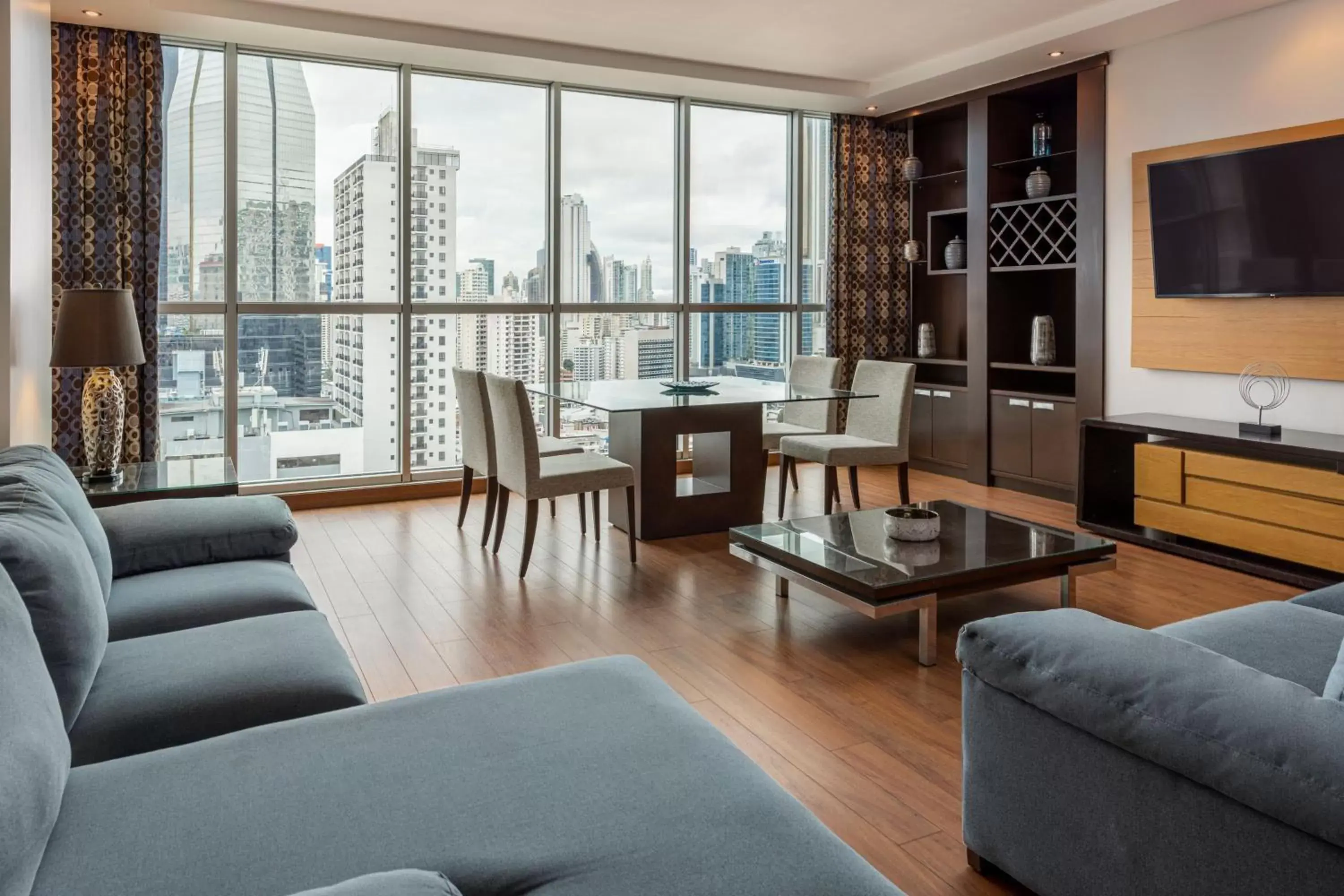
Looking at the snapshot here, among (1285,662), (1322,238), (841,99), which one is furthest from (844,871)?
(841,99)

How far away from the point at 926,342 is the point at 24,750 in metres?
6.68

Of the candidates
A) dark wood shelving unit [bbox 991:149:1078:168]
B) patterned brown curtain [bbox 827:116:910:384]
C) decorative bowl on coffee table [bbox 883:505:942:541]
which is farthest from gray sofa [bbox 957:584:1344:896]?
patterned brown curtain [bbox 827:116:910:384]

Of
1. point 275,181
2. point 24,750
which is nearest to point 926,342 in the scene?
point 275,181

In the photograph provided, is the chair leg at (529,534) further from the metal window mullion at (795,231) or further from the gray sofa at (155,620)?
the metal window mullion at (795,231)

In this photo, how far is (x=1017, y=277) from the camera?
6.56m

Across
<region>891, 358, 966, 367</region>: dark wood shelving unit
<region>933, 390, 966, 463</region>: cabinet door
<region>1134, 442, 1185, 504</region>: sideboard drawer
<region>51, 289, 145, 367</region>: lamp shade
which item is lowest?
<region>1134, 442, 1185, 504</region>: sideboard drawer

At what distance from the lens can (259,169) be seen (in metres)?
5.69

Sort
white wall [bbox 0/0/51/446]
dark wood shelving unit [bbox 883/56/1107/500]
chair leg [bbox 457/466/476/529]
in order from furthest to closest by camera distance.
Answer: dark wood shelving unit [bbox 883/56/1107/500] → chair leg [bbox 457/466/476/529] → white wall [bbox 0/0/51/446]

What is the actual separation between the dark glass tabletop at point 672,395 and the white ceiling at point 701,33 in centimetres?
200

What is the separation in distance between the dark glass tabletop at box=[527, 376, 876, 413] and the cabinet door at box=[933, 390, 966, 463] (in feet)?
4.19

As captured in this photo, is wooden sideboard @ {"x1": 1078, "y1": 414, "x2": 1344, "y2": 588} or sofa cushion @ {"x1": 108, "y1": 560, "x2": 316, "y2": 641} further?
wooden sideboard @ {"x1": 1078, "y1": 414, "x2": 1344, "y2": 588}

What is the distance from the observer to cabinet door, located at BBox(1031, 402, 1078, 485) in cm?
584

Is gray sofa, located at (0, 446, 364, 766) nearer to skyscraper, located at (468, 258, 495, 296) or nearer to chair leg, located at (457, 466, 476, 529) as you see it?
chair leg, located at (457, 466, 476, 529)

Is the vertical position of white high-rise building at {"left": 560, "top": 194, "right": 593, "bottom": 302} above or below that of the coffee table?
above
